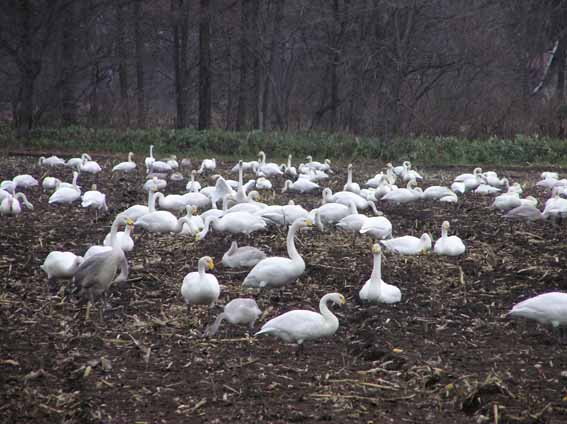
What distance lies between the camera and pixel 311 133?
23.1 meters

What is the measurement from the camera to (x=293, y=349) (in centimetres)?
598

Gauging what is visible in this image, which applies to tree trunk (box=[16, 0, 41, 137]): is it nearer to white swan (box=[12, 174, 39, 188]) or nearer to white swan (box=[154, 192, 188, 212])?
white swan (box=[12, 174, 39, 188])

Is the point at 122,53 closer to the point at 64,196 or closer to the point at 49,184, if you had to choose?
the point at 49,184

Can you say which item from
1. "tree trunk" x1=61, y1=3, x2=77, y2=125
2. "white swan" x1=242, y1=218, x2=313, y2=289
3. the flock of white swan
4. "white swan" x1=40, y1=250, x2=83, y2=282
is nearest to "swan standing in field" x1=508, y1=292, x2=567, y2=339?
the flock of white swan

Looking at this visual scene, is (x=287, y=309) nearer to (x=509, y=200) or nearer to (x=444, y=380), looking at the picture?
(x=444, y=380)

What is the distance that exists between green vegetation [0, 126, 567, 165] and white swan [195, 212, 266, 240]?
37.0ft

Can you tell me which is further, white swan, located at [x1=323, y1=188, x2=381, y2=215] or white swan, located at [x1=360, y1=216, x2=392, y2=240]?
white swan, located at [x1=323, y1=188, x2=381, y2=215]

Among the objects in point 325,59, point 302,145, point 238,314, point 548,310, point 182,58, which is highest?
point 325,59

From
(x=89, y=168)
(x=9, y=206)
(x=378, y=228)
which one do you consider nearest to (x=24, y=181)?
(x=89, y=168)

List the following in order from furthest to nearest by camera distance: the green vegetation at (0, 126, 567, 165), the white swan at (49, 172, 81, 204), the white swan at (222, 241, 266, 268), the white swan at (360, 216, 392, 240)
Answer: the green vegetation at (0, 126, 567, 165), the white swan at (49, 172, 81, 204), the white swan at (360, 216, 392, 240), the white swan at (222, 241, 266, 268)

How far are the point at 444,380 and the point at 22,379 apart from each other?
2.70m

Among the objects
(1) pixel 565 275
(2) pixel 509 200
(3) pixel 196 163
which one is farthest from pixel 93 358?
(3) pixel 196 163

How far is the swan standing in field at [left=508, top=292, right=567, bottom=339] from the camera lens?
6.07 meters

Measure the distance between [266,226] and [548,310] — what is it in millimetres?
4800
